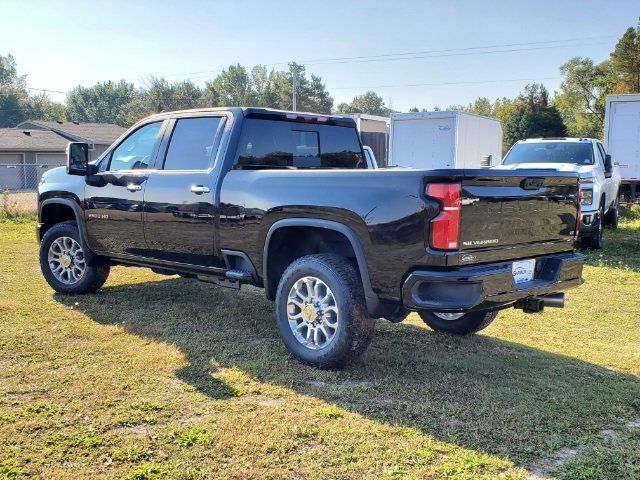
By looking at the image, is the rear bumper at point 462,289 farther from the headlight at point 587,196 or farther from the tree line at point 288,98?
the tree line at point 288,98

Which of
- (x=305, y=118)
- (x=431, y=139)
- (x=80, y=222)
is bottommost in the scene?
(x=80, y=222)

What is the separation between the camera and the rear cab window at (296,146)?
5582 millimetres

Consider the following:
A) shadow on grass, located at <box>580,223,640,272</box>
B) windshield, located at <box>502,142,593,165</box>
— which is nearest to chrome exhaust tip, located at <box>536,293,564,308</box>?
shadow on grass, located at <box>580,223,640,272</box>

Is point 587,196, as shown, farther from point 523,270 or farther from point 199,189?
point 199,189

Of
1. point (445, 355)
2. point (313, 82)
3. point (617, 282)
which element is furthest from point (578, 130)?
point (445, 355)

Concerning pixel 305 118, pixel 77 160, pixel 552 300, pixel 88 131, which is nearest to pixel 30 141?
pixel 88 131

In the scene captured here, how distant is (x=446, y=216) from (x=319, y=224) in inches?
40.6

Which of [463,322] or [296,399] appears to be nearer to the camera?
[296,399]

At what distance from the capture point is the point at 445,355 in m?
5.23

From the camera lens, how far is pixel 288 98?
81.8 m

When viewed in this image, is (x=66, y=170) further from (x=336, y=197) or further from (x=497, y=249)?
(x=497, y=249)

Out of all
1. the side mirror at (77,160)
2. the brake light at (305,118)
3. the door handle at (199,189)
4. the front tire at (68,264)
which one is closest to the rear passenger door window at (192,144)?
the door handle at (199,189)

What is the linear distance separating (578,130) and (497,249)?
66081 mm

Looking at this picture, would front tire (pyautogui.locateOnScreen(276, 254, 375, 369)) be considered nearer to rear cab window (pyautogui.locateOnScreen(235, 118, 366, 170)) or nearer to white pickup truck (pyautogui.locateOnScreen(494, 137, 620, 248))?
rear cab window (pyautogui.locateOnScreen(235, 118, 366, 170))
